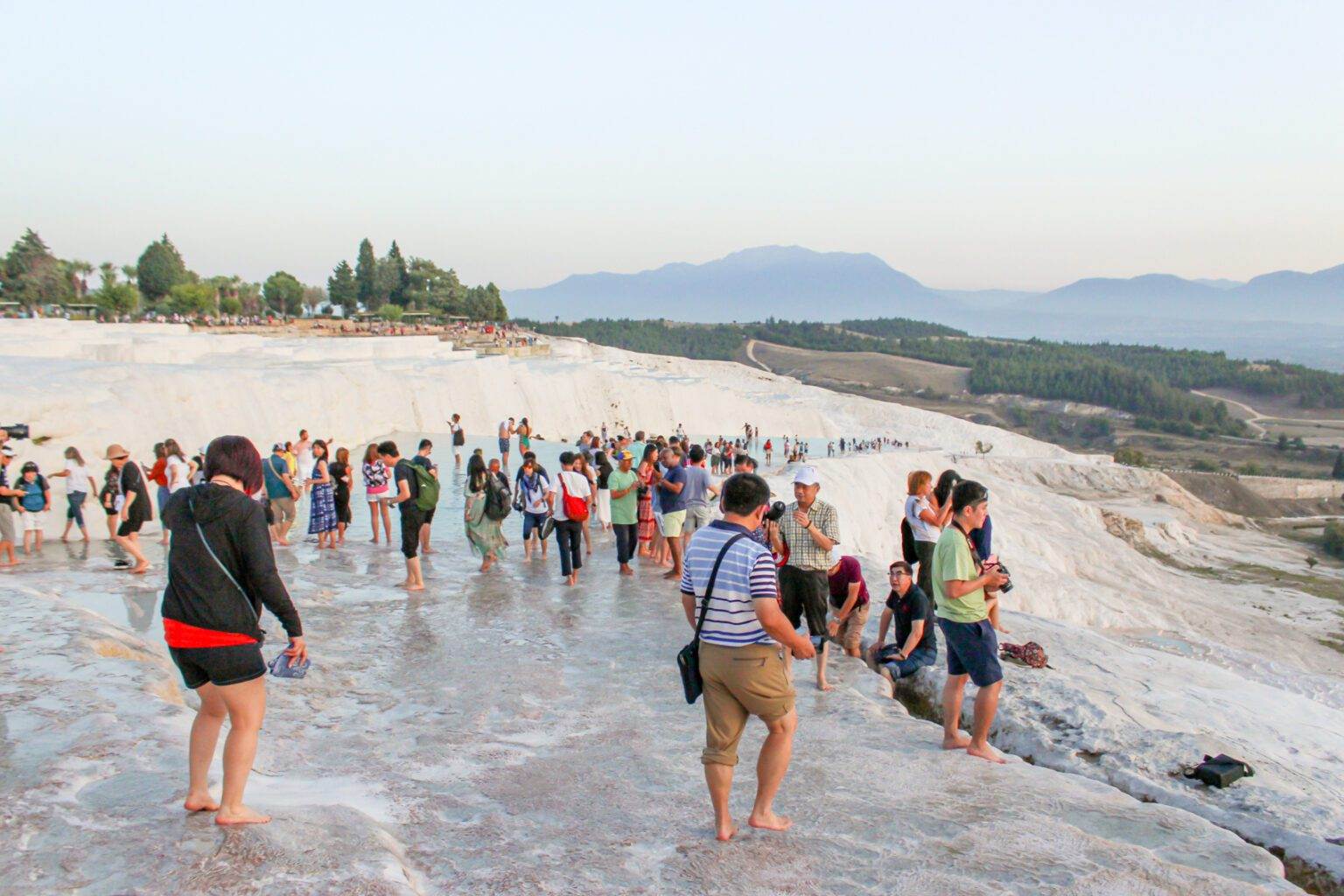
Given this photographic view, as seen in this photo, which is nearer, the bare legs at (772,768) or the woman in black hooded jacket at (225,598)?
the woman in black hooded jacket at (225,598)

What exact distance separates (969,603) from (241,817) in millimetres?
3662

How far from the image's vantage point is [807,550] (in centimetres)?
612

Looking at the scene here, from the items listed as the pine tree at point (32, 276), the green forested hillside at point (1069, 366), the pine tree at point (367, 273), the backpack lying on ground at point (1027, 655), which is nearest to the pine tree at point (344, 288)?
the pine tree at point (367, 273)

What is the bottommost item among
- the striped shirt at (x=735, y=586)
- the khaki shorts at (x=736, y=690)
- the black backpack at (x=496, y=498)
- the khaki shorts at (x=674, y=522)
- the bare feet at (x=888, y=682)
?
the bare feet at (x=888, y=682)

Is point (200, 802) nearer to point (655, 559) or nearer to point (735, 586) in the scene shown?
point (735, 586)

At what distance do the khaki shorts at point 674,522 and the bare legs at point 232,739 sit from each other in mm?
6305

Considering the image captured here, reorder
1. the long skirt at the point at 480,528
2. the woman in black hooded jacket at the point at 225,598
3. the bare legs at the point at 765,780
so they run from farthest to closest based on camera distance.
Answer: the long skirt at the point at 480,528 < the bare legs at the point at 765,780 < the woman in black hooded jacket at the point at 225,598

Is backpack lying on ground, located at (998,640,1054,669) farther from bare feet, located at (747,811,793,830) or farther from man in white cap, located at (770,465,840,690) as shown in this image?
bare feet, located at (747,811,793,830)

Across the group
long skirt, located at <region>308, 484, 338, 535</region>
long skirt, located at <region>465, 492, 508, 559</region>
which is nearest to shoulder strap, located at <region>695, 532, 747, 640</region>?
long skirt, located at <region>465, 492, 508, 559</region>

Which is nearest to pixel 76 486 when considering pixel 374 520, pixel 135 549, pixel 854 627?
pixel 135 549

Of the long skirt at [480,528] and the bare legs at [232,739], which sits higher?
the bare legs at [232,739]

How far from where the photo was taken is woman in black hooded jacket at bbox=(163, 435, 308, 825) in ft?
11.3

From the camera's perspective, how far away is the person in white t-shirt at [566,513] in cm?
945

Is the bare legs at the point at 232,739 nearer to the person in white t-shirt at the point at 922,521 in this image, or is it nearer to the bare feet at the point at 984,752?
the bare feet at the point at 984,752
